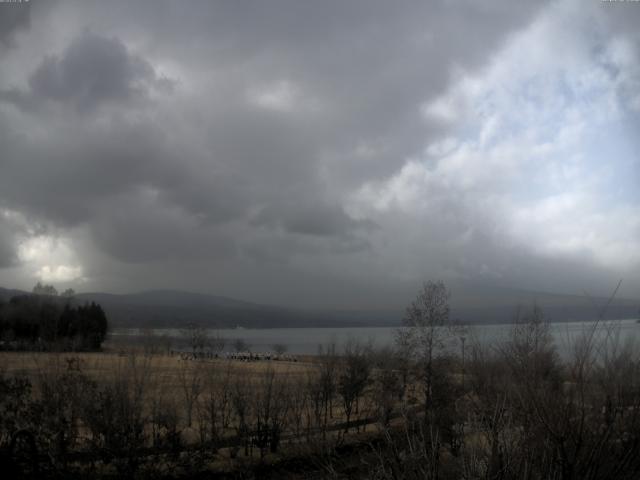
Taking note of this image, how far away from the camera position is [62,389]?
18.7m

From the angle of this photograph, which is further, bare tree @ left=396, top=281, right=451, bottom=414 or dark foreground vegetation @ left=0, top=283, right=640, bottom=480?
bare tree @ left=396, top=281, right=451, bottom=414

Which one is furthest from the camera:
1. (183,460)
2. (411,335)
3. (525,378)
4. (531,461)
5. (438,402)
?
(411,335)

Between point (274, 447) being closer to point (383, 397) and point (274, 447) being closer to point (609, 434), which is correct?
point (383, 397)

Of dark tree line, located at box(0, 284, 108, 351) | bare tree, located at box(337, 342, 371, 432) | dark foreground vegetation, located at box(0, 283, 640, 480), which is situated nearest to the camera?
dark foreground vegetation, located at box(0, 283, 640, 480)

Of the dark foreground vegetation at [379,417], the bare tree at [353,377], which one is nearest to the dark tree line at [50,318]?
the bare tree at [353,377]

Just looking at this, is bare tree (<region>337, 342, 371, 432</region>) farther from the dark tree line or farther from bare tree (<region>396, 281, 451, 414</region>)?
the dark tree line

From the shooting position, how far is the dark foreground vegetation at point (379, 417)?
612cm

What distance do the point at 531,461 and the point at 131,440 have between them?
17.3 meters

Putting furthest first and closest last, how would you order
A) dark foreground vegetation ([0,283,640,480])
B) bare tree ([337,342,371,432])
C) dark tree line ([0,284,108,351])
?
dark tree line ([0,284,108,351]) → bare tree ([337,342,371,432]) → dark foreground vegetation ([0,283,640,480])

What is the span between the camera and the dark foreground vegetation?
6.12m

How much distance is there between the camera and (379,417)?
1523cm

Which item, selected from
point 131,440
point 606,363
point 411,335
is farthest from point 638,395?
point 411,335

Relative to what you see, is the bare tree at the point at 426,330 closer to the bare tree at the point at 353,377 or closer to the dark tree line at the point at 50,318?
the bare tree at the point at 353,377

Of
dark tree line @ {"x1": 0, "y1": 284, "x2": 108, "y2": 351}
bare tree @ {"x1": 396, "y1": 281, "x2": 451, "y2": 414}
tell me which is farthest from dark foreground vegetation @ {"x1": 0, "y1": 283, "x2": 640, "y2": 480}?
dark tree line @ {"x1": 0, "y1": 284, "x2": 108, "y2": 351}
